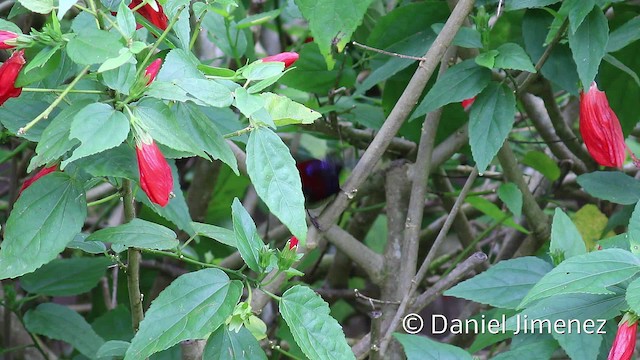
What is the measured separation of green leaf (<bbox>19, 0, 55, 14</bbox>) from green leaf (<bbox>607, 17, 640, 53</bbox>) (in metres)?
0.75

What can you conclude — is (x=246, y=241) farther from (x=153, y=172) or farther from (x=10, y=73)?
(x=10, y=73)

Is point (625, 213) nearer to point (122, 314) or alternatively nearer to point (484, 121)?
point (484, 121)

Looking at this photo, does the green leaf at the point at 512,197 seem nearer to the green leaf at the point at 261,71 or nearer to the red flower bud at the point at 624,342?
the red flower bud at the point at 624,342

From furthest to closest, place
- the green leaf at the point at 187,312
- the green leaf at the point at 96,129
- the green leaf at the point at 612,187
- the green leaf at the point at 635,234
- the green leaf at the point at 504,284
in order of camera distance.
A: the green leaf at the point at 612,187 < the green leaf at the point at 504,284 < the green leaf at the point at 635,234 < the green leaf at the point at 187,312 < the green leaf at the point at 96,129

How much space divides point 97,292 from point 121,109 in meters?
1.10

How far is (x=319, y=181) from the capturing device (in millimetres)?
1137

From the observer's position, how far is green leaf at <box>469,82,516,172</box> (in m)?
1.10

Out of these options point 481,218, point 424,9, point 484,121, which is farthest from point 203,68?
point 481,218

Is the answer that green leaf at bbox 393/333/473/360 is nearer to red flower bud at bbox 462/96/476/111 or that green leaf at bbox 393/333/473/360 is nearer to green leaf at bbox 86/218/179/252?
green leaf at bbox 86/218/179/252

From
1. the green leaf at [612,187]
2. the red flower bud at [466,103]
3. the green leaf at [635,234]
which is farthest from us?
the red flower bud at [466,103]

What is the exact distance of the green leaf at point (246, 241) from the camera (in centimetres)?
81

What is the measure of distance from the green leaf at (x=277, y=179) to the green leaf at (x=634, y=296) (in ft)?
1.03

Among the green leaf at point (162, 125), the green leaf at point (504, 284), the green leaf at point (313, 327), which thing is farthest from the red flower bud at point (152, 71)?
the green leaf at point (504, 284)

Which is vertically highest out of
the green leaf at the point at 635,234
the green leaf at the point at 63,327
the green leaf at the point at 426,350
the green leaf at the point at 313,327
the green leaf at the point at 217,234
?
the green leaf at the point at 635,234
